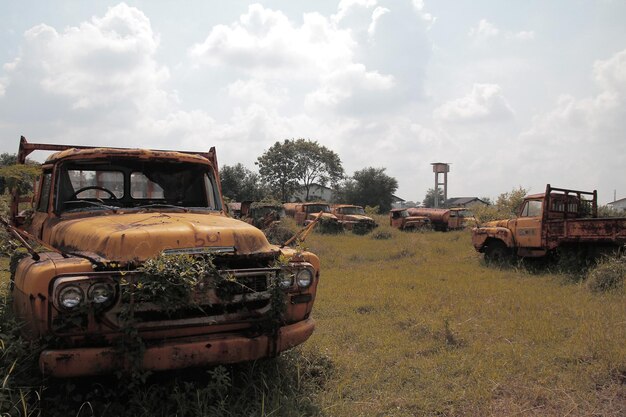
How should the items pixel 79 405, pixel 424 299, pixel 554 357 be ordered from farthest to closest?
pixel 424 299 → pixel 554 357 → pixel 79 405

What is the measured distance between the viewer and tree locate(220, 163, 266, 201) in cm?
5397

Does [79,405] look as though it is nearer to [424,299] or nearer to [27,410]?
[27,410]

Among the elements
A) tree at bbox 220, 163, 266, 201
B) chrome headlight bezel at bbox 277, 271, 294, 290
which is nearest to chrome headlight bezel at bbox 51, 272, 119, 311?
chrome headlight bezel at bbox 277, 271, 294, 290

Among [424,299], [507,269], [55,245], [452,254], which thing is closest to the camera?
[55,245]

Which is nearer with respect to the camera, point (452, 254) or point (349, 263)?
point (349, 263)

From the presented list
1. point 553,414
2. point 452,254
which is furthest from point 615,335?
point 452,254

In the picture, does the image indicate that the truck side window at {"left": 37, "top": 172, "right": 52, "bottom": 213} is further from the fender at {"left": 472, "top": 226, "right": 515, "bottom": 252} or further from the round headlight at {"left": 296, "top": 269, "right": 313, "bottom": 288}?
the fender at {"left": 472, "top": 226, "right": 515, "bottom": 252}

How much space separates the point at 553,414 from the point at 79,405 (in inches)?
144

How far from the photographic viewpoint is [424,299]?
8.57 meters

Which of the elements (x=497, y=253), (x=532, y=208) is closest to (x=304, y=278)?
(x=532, y=208)

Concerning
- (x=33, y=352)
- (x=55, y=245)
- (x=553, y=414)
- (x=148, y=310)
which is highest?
(x=55, y=245)

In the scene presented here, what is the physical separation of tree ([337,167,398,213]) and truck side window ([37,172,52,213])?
55.6 m

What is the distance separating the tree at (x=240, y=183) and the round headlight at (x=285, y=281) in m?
49.0

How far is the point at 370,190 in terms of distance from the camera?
201ft
